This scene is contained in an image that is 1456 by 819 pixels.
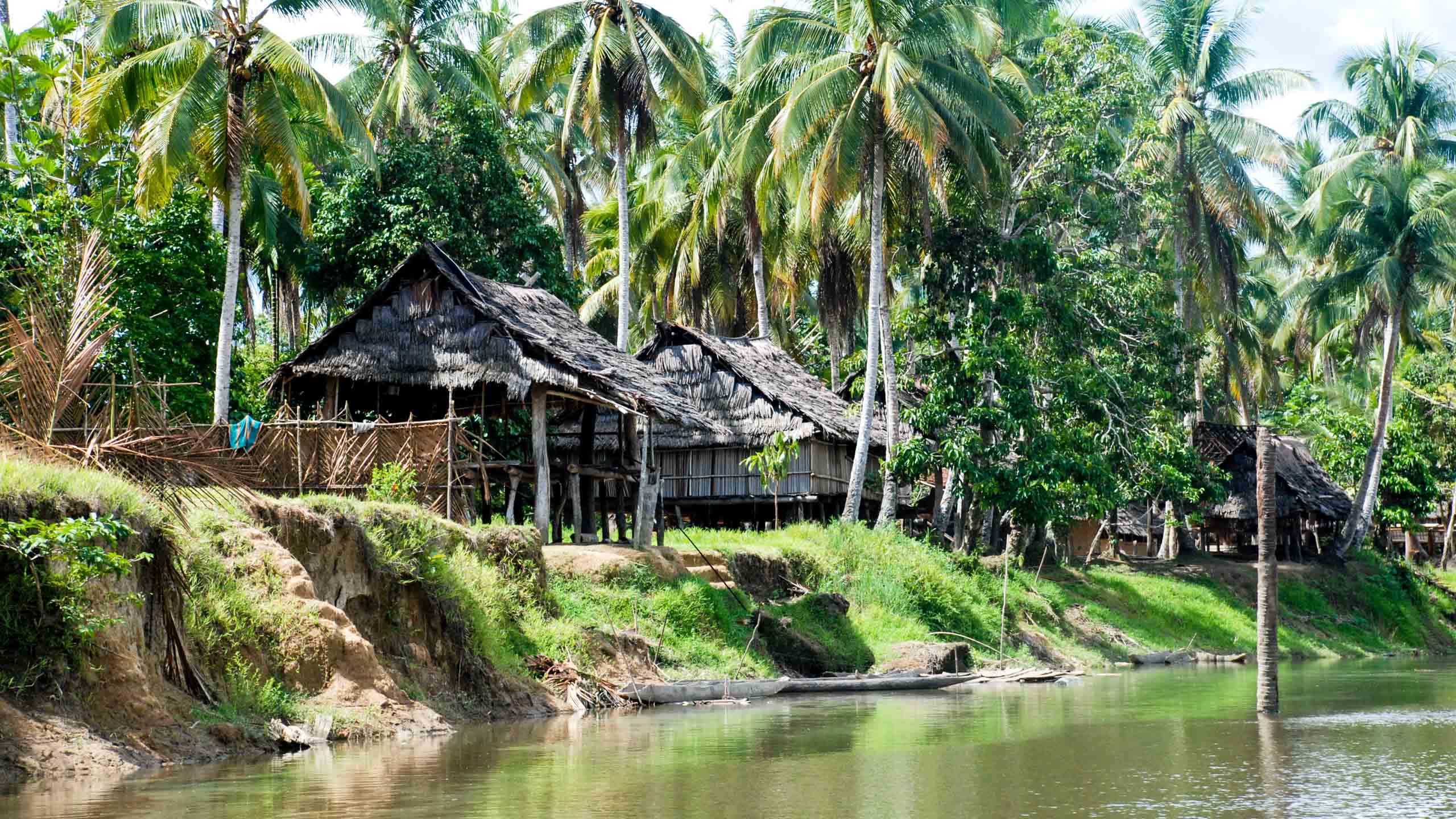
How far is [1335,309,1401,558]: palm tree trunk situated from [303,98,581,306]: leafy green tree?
68.5 feet

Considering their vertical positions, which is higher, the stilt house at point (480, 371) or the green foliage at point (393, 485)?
→ the stilt house at point (480, 371)

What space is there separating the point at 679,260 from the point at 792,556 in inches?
455

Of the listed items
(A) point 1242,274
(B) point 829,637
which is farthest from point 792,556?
(A) point 1242,274

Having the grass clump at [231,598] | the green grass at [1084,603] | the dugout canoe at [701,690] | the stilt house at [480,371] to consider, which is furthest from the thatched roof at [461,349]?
the grass clump at [231,598]

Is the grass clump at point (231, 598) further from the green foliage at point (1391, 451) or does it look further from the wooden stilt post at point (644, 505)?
the green foliage at point (1391, 451)

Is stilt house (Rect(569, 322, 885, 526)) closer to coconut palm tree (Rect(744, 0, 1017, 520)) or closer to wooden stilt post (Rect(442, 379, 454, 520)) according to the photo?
coconut palm tree (Rect(744, 0, 1017, 520))

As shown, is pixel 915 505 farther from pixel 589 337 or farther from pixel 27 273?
pixel 27 273

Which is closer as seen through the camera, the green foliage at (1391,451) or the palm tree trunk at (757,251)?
the palm tree trunk at (757,251)

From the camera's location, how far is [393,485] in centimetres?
1766

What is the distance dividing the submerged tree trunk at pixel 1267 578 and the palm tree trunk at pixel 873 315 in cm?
1045

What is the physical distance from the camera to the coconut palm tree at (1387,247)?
34.8m

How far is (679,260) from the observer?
3444cm

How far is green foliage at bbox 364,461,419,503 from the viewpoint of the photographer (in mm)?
17531

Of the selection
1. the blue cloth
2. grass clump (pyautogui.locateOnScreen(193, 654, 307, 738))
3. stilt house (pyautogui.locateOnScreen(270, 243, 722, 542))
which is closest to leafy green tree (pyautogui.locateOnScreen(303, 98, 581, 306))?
stilt house (pyautogui.locateOnScreen(270, 243, 722, 542))
